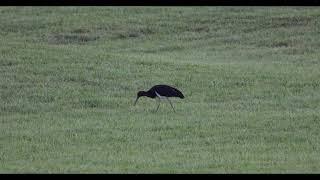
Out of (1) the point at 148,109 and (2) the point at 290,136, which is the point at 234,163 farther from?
(1) the point at 148,109

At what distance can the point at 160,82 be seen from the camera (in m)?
24.3

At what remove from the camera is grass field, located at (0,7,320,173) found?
1480 cm

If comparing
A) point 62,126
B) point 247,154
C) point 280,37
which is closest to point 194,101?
point 62,126

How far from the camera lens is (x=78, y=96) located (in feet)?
72.4

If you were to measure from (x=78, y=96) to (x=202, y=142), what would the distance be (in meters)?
6.22

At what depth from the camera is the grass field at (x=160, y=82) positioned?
14.8m
